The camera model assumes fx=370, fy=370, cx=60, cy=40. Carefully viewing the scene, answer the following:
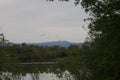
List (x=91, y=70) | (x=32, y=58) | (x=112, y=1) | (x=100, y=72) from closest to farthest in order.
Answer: (x=112, y=1), (x=100, y=72), (x=91, y=70), (x=32, y=58)

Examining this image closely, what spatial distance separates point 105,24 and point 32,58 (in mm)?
51629

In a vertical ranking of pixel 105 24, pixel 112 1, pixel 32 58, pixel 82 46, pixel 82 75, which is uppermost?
pixel 112 1

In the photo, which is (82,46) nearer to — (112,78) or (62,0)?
(112,78)

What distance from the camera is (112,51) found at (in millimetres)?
12062

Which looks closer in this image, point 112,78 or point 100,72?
point 112,78

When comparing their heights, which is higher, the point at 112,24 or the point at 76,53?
the point at 112,24

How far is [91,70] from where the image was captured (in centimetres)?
1956

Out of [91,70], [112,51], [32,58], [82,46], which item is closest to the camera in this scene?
[112,51]

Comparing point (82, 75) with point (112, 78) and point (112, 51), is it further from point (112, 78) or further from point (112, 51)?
point (112, 51)

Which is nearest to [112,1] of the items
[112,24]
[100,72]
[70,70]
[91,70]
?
[112,24]

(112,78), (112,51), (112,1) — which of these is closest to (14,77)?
(112,78)

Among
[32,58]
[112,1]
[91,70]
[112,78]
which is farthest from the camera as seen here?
[32,58]

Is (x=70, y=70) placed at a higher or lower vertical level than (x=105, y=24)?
lower

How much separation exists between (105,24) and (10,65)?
881 cm
